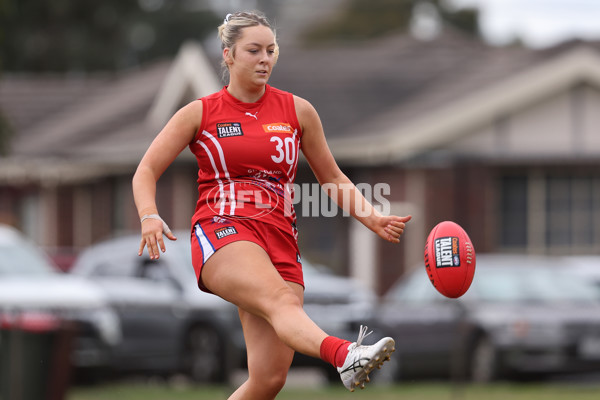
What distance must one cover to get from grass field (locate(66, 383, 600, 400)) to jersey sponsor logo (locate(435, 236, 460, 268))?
300 inches

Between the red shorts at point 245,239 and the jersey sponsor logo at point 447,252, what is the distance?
738mm

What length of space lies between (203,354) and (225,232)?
403 inches

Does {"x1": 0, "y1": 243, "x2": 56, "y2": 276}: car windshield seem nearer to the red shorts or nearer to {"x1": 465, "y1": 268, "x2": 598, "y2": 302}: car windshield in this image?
{"x1": 465, "y1": 268, "x2": 598, "y2": 302}: car windshield

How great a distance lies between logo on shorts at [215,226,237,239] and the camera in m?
6.44

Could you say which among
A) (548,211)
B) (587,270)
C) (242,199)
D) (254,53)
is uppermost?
(254,53)

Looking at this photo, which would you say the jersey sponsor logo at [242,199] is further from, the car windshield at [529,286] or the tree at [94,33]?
the tree at [94,33]

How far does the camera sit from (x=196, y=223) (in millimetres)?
6609

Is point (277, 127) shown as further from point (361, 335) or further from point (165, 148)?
point (361, 335)

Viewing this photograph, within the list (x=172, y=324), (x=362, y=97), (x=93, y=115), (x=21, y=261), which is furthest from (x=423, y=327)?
(x=93, y=115)

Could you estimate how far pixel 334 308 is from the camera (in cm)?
1606

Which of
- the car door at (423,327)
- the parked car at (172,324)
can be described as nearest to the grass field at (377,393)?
the parked car at (172,324)

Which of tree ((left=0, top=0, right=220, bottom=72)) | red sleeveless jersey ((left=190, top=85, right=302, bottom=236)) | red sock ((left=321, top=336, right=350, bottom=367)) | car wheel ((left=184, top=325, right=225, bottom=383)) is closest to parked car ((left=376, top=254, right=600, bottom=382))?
car wheel ((left=184, top=325, right=225, bottom=383))

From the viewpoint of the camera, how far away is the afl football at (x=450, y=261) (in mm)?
6781

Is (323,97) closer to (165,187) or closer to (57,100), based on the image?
(165,187)
